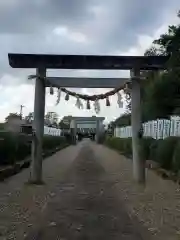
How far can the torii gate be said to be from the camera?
15188 mm

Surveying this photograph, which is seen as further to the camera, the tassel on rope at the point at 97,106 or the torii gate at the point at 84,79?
the tassel on rope at the point at 97,106

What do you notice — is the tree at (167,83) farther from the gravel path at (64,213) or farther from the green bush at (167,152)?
the gravel path at (64,213)

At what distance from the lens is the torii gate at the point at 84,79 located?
15188mm

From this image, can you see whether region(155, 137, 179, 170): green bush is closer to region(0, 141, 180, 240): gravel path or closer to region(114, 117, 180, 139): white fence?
region(114, 117, 180, 139): white fence

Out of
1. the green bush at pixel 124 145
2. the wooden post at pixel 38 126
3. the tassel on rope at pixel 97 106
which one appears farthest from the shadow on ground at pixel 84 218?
the green bush at pixel 124 145

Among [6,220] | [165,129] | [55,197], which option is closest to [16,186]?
[55,197]

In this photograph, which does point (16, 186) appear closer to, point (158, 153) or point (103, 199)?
point (103, 199)

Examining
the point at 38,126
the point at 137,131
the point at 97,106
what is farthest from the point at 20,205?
the point at 97,106

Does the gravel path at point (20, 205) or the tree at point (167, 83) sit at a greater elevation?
the tree at point (167, 83)

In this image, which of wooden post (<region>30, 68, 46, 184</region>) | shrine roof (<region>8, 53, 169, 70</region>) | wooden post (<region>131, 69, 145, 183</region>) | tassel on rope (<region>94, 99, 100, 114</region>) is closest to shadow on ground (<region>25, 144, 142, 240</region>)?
wooden post (<region>30, 68, 46, 184</region>)

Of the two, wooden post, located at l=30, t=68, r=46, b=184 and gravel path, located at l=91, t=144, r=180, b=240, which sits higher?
wooden post, located at l=30, t=68, r=46, b=184

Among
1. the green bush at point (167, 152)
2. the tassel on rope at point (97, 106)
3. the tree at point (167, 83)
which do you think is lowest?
the green bush at point (167, 152)

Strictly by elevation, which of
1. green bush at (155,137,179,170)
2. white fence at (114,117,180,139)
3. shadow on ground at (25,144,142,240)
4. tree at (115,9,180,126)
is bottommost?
shadow on ground at (25,144,142,240)

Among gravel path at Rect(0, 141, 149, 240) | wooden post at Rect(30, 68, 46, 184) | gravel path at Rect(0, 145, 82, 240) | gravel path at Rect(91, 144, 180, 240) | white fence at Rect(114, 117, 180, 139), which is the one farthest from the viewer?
white fence at Rect(114, 117, 180, 139)
